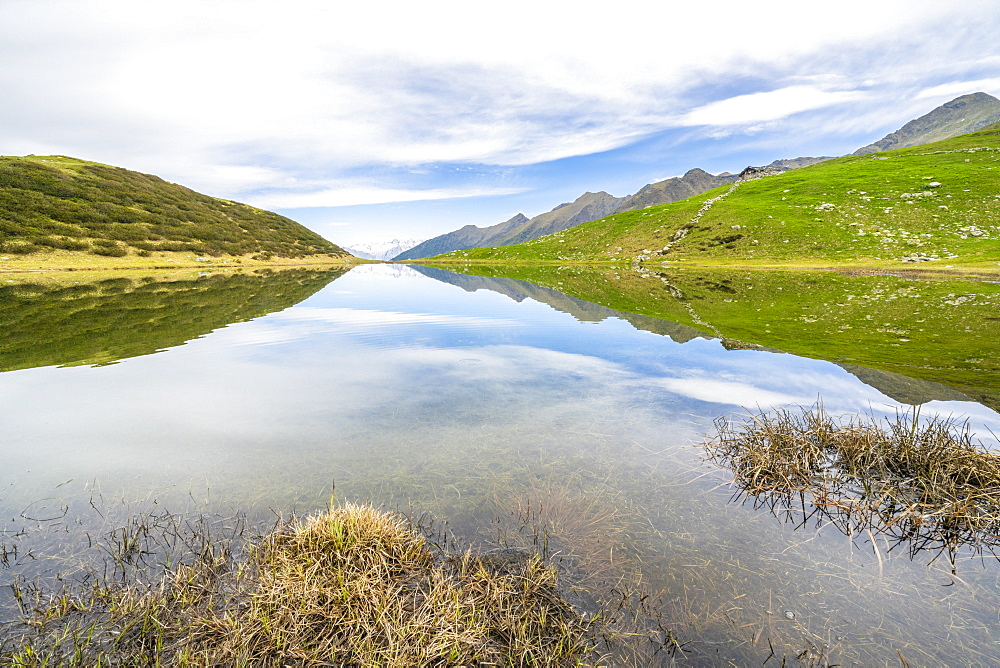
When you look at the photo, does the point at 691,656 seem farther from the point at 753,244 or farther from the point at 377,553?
the point at 753,244

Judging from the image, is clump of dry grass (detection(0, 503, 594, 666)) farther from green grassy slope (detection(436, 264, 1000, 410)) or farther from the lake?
green grassy slope (detection(436, 264, 1000, 410))

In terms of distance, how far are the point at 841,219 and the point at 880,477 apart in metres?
116

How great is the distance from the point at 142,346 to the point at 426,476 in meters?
23.5

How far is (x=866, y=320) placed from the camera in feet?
88.2

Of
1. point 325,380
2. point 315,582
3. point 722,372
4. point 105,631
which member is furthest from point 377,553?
point 722,372

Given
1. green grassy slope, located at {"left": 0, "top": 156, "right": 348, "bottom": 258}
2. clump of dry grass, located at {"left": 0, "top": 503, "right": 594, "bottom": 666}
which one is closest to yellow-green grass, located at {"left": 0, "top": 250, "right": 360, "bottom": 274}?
green grassy slope, located at {"left": 0, "top": 156, "right": 348, "bottom": 258}

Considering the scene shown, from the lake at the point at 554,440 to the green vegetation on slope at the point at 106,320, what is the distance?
1.22 feet

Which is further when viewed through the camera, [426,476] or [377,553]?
[426,476]

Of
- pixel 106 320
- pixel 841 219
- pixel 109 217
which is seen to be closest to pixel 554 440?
pixel 106 320

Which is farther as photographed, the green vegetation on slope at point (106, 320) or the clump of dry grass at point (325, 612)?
the green vegetation on slope at point (106, 320)

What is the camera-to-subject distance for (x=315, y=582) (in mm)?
5668

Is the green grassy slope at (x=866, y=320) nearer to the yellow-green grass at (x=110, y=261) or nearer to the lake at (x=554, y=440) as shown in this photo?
the lake at (x=554, y=440)

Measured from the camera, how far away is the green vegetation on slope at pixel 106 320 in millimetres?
21438

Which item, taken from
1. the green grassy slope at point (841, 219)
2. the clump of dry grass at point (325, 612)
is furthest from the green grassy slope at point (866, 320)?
the green grassy slope at point (841, 219)
